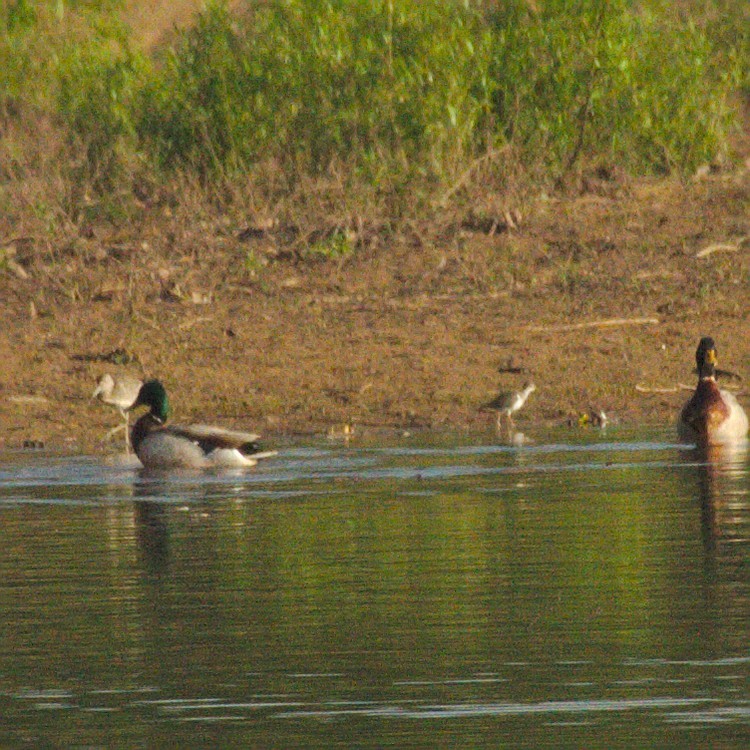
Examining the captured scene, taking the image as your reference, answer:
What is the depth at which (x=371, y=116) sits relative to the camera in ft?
67.5

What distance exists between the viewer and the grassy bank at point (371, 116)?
20516mm

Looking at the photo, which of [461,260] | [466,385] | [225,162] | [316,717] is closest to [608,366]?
[466,385]

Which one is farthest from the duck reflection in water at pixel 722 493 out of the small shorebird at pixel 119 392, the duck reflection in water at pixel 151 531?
the small shorebird at pixel 119 392

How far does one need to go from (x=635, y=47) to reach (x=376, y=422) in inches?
272

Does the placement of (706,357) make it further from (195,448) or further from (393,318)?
(195,448)

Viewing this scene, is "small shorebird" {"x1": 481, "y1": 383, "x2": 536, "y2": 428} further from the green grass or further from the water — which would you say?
the green grass

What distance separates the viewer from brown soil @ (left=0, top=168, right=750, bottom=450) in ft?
54.4

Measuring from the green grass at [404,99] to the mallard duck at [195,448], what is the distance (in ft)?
22.1

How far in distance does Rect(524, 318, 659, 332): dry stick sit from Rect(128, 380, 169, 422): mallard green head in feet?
12.8

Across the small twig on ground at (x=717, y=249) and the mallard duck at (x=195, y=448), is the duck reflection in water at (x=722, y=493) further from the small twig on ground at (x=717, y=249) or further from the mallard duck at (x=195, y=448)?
the small twig on ground at (x=717, y=249)

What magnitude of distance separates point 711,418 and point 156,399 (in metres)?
3.69

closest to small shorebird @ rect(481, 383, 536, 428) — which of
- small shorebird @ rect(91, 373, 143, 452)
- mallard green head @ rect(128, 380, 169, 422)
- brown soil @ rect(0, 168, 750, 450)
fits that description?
brown soil @ rect(0, 168, 750, 450)

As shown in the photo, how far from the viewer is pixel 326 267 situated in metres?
19.3

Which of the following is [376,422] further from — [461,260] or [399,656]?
[399,656]
